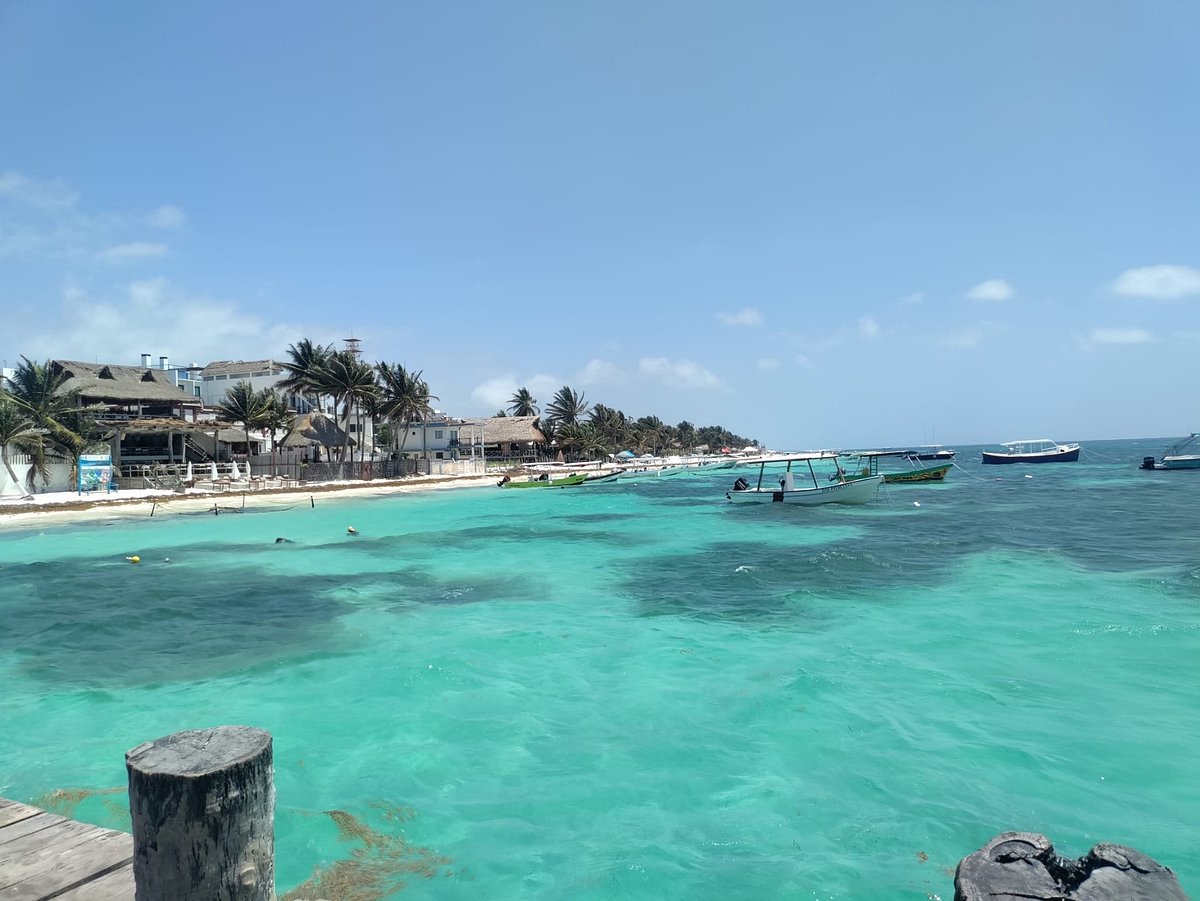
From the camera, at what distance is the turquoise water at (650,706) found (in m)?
5.83

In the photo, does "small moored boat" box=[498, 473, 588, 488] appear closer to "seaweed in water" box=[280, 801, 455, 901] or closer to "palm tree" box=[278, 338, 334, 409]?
"palm tree" box=[278, 338, 334, 409]

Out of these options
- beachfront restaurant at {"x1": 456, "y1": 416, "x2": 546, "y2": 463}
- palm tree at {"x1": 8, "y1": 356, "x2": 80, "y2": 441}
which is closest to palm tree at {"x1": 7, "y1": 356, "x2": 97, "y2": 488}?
palm tree at {"x1": 8, "y1": 356, "x2": 80, "y2": 441}

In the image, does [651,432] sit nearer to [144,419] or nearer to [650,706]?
[144,419]

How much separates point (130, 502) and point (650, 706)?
123 feet

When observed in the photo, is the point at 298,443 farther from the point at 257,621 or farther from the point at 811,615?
the point at 811,615

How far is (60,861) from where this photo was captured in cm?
368

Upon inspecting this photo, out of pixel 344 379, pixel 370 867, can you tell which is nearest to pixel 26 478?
pixel 344 379

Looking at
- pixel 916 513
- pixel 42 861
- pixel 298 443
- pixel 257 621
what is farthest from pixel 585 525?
pixel 298 443

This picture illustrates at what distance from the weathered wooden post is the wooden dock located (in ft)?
3.07

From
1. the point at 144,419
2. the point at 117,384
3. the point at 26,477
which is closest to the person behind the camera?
the point at 26,477

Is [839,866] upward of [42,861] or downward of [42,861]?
downward

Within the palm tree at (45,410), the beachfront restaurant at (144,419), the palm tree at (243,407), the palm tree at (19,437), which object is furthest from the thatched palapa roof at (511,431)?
the palm tree at (19,437)

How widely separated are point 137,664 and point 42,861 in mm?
8389

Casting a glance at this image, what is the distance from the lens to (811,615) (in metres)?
13.4
